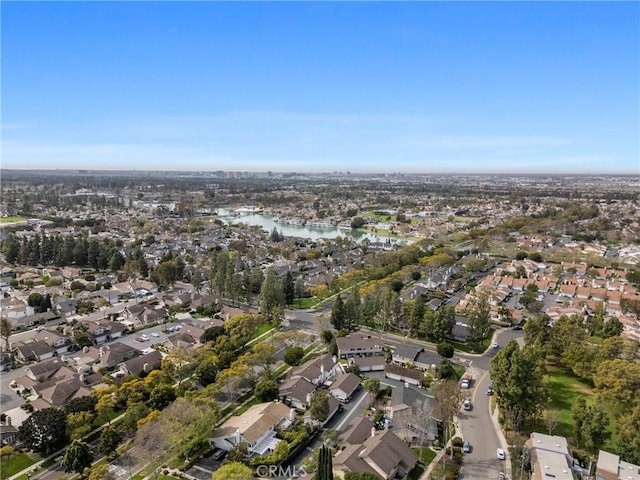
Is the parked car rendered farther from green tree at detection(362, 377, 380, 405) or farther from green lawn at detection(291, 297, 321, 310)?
green lawn at detection(291, 297, 321, 310)

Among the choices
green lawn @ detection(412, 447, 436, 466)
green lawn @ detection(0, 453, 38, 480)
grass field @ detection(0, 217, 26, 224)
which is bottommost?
green lawn @ detection(0, 453, 38, 480)

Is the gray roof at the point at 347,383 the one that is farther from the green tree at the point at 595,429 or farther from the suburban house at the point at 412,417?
the green tree at the point at 595,429

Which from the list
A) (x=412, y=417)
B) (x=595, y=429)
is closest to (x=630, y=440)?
(x=595, y=429)

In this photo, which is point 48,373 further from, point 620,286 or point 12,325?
point 620,286

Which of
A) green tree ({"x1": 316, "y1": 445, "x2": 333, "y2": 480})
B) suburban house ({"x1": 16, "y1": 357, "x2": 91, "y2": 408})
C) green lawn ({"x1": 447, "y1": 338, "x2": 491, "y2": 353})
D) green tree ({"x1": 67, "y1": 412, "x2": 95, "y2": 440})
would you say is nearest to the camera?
green tree ({"x1": 316, "y1": 445, "x2": 333, "y2": 480})

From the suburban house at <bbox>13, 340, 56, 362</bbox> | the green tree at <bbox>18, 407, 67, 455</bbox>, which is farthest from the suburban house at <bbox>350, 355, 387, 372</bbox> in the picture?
the suburban house at <bbox>13, 340, 56, 362</bbox>

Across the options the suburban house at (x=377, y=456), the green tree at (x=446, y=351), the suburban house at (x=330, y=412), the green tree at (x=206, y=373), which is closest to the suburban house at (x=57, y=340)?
the green tree at (x=206, y=373)

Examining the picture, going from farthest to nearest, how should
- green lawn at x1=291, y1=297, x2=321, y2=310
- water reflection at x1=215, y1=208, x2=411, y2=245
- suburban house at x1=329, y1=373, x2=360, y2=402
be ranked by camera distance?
water reflection at x1=215, y1=208, x2=411, y2=245 → green lawn at x1=291, y1=297, x2=321, y2=310 → suburban house at x1=329, y1=373, x2=360, y2=402
